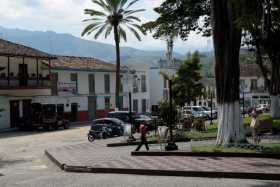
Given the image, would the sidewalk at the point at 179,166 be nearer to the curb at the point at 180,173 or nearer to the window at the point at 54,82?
the curb at the point at 180,173

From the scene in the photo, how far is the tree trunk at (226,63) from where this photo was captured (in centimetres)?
1953

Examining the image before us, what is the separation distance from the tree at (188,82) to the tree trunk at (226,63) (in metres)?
23.9

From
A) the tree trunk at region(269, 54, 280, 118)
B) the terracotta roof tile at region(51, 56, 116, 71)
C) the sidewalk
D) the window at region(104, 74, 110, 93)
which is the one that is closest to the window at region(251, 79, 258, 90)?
the terracotta roof tile at region(51, 56, 116, 71)

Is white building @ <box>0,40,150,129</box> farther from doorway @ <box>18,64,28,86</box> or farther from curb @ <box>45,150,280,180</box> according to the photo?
curb @ <box>45,150,280,180</box>

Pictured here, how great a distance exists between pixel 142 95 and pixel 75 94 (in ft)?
52.5

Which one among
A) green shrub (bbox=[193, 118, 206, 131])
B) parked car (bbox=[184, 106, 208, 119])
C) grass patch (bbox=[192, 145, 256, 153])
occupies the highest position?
parked car (bbox=[184, 106, 208, 119])

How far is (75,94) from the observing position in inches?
2370

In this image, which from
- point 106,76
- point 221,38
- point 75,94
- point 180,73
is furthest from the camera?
point 106,76

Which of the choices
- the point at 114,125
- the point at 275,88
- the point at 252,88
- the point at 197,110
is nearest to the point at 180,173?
the point at 114,125

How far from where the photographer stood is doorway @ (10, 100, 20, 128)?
50.1 meters

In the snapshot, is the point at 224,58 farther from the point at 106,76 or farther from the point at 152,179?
the point at 106,76

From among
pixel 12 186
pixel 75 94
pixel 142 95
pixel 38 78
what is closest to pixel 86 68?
pixel 75 94

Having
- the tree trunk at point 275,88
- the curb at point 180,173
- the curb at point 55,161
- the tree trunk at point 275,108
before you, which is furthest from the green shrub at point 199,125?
the curb at point 180,173

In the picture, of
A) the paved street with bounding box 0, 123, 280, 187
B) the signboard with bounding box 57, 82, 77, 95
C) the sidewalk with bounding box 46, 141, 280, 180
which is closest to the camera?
the paved street with bounding box 0, 123, 280, 187
